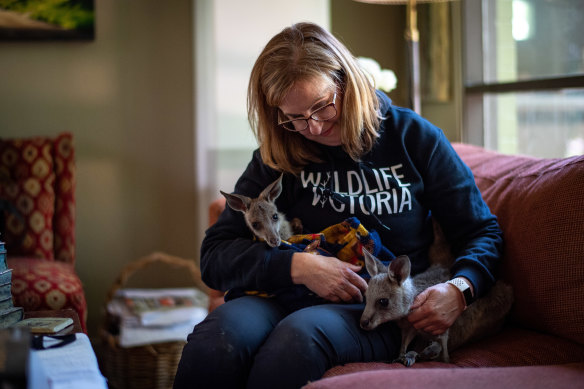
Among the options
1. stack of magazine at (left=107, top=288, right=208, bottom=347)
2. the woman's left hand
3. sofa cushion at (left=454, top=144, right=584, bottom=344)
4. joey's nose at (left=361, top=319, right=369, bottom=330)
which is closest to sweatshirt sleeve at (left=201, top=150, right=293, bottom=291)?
joey's nose at (left=361, top=319, right=369, bottom=330)

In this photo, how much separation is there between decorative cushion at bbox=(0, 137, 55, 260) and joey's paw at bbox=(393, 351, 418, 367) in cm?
177

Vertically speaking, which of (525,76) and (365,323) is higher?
(525,76)

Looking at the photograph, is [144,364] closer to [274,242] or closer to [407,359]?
[274,242]

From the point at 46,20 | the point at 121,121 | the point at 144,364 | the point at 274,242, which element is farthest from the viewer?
the point at 121,121

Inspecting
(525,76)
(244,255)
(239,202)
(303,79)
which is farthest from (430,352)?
(525,76)

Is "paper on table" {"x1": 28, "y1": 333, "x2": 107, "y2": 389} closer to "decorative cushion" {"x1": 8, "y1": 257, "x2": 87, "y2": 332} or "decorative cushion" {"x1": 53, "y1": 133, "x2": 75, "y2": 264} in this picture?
"decorative cushion" {"x1": 8, "y1": 257, "x2": 87, "y2": 332}

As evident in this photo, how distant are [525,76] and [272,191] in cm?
176

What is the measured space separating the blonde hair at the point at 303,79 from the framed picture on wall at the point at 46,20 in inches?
71.6

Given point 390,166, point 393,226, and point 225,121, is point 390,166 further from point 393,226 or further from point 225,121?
point 225,121

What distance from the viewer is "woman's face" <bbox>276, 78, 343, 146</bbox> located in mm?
1664

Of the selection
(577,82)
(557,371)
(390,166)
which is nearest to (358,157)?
(390,166)

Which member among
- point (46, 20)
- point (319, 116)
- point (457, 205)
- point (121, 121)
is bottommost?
point (457, 205)

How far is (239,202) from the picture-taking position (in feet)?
5.79

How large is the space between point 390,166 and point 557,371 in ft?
2.33
